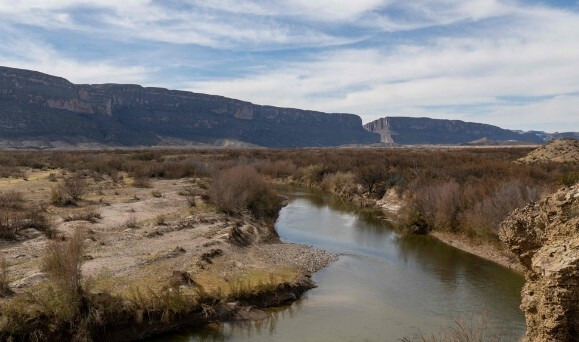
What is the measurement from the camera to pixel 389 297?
61.8ft

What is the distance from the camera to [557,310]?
323 inches

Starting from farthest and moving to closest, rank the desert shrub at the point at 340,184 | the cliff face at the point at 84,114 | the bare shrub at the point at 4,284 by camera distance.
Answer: the cliff face at the point at 84,114 → the desert shrub at the point at 340,184 → the bare shrub at the point at 4,284

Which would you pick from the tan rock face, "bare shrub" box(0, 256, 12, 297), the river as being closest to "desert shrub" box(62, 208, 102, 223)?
the river

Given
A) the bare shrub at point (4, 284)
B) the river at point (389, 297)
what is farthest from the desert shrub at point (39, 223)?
the river at point (389, 297)

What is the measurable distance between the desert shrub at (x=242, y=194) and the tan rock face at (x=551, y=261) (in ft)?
77.8

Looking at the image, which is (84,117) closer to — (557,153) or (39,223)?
(557,153)

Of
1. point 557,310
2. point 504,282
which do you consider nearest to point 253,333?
point 557,310

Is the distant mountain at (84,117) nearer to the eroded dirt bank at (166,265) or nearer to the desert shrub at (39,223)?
the eroded dirt bank at (166,265)

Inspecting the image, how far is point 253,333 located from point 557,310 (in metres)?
9.47

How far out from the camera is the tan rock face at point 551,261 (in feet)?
26.2

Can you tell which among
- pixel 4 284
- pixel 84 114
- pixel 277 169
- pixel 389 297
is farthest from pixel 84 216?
pixel 84 114

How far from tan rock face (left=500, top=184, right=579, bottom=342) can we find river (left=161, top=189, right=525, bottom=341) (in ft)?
4.02

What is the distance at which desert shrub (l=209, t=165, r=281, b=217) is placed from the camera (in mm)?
32031

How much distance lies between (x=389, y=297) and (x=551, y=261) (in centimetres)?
1112
